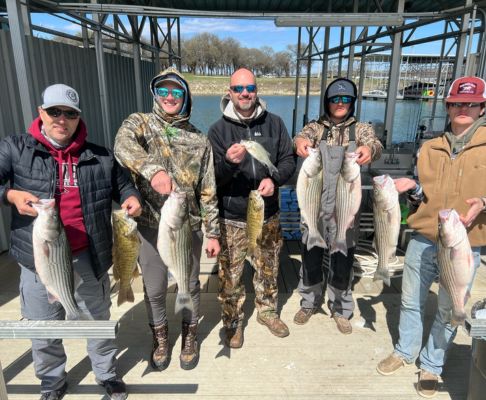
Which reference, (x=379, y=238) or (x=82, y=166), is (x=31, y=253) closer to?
(x=82, y=166)

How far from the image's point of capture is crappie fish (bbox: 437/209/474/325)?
7.52 ft

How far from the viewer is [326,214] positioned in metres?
3.44

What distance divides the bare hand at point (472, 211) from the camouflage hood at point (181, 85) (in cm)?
213

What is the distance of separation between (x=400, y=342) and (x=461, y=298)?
0.97 metres

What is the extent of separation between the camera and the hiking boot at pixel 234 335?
11.6ft

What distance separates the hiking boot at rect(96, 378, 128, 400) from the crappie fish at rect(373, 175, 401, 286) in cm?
234

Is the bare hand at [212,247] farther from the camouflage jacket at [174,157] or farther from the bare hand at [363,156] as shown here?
the bare hand at [363,156]

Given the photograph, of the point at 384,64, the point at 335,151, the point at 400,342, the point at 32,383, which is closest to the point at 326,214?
the point at 335,151

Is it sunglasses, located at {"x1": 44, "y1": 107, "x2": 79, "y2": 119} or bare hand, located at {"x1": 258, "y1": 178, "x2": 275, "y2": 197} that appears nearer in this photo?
sunglasses, located at {"x1": 44, "y1": 107, "x2": 79, "y2": 119}

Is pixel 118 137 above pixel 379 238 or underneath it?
above

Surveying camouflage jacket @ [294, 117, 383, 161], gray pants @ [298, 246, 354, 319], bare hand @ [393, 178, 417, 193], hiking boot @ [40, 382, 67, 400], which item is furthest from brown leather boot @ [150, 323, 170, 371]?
bare hand @ [393, 178, 417, 193]

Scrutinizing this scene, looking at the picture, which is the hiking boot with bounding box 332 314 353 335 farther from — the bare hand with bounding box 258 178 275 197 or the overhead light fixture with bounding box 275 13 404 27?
the overhead light fixture with bounding box 275 13 404 27

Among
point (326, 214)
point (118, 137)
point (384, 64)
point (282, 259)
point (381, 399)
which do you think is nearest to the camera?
point (118, 137)

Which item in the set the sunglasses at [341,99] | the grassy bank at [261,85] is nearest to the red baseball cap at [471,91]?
the sunglasses at [341,99]
